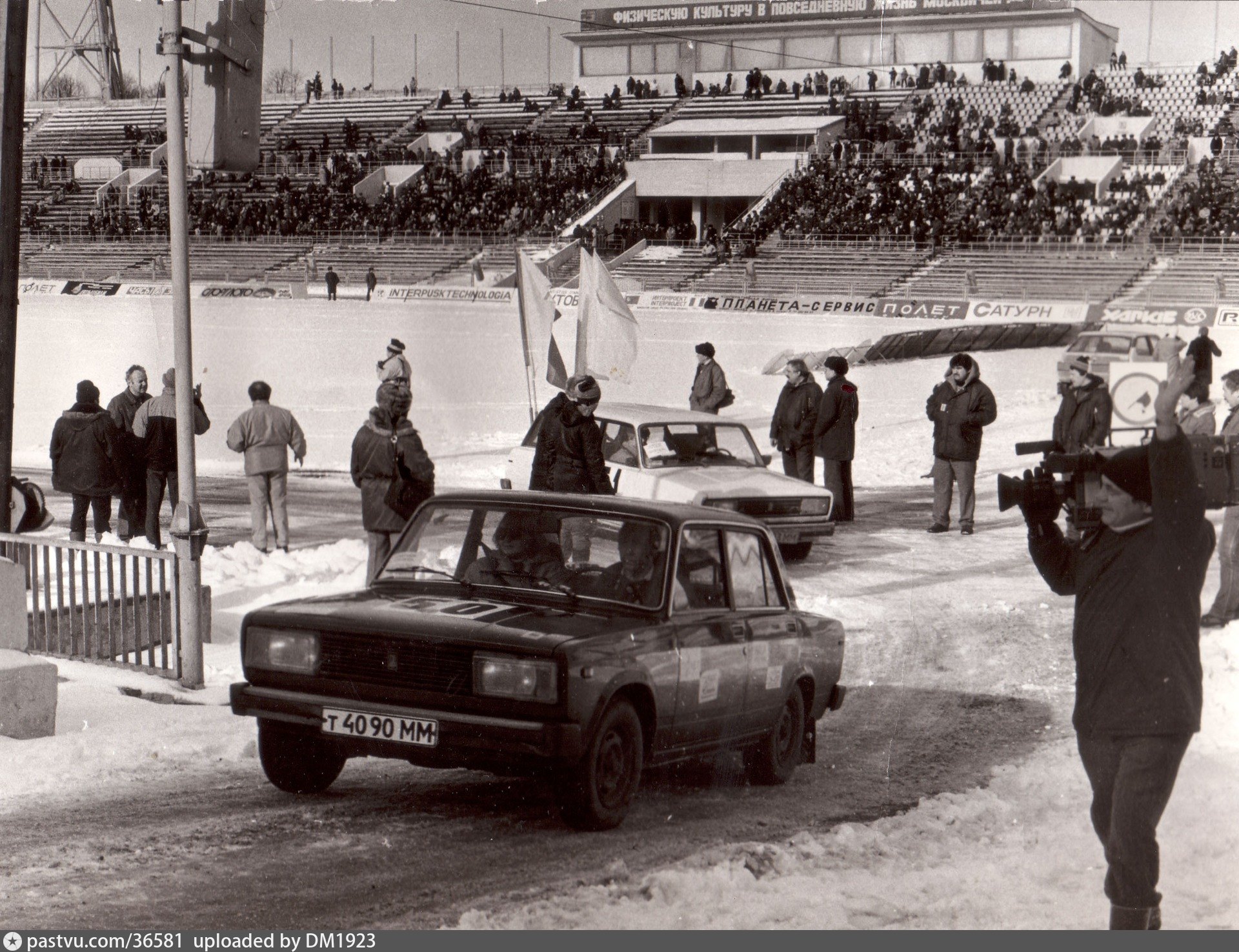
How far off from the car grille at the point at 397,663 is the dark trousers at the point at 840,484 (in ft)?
30.3

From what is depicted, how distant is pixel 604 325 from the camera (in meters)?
13.9

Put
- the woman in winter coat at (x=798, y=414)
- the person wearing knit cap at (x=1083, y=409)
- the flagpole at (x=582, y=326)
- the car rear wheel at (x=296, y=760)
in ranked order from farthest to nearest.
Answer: the woman in winter coat at (x=798, y=414)
the flagpole at (x=582, y=326)
the person wearing knit cap at (x=1083, y=409)
the car rear wheel at (x=296, y=760)

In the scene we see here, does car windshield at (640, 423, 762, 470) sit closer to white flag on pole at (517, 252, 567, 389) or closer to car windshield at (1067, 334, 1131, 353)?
white flag on pole at (517, 252, 567, 389)

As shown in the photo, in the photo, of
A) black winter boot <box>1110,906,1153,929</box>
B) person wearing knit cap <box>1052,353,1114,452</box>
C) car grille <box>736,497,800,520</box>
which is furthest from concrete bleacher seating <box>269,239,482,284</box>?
black winter boot <box>1110,906,1153,929</box>

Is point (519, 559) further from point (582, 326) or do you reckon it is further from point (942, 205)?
point (942, 205)

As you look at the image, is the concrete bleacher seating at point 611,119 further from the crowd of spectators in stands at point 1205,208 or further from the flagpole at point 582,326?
the crowd of spectators in stands at point 1205,208

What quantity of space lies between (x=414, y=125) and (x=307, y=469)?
5.01 meters

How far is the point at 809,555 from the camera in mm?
13352

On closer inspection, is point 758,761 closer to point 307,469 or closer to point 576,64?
point 576,64

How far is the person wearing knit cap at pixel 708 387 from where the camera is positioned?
15.6 meters

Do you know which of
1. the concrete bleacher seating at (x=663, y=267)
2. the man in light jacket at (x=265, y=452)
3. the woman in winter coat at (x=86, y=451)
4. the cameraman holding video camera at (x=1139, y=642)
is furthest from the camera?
the concrete bleacher seating at (x=663, y=267)

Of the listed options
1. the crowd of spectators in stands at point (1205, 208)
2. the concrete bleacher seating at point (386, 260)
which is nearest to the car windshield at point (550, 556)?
the crowd of spectators in stands at point (1205, 208)

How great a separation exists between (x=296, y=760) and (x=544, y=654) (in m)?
1.35

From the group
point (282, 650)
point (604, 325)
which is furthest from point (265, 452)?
point (282, 650)
